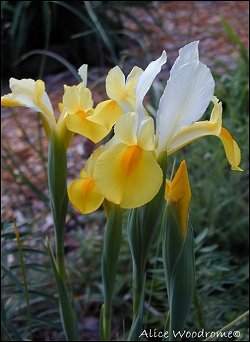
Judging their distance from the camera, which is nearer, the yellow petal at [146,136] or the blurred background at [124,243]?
the yellow petal at [146,136]

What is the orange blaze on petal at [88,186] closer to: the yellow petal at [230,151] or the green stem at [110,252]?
the green stem at [110,252]

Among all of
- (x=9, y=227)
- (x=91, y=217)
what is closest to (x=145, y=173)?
(x=9, y=227)

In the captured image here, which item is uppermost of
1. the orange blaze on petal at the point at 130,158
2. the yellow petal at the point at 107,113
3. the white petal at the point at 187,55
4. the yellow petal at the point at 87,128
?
the white petal at the point at 187,55

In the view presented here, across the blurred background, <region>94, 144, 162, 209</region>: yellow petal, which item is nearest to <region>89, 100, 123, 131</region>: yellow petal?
<region>94, 144, 162, 209</region>: yellow petal

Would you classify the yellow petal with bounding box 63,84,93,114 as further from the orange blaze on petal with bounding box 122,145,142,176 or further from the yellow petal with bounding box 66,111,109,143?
the orange blaze on petal with bounding box 122,145,142,176

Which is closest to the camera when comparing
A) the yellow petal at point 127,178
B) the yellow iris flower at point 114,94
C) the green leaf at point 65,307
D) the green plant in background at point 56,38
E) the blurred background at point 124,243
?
the yellow petal at point 127,178

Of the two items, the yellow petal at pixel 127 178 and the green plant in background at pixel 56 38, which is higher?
the green plant in background at pixel 56 38

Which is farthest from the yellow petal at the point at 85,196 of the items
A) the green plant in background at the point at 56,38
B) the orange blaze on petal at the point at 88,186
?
the green plant in background at the point at 56,38
